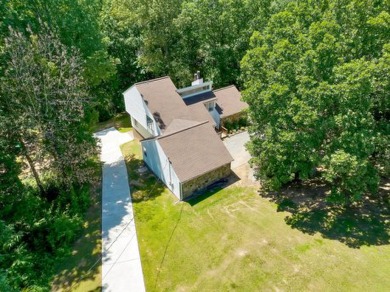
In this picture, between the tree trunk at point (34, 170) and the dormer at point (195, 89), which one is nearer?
the tree trunk at point (34, 170)

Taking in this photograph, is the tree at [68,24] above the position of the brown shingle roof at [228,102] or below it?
above

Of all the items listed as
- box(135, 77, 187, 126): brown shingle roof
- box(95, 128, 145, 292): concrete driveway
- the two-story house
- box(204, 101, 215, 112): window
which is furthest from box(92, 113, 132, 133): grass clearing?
box(204, 101, 215, 112): window

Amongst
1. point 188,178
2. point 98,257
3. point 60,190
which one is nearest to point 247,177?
point 188,178

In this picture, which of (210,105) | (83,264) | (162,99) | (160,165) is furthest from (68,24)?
(83,264)

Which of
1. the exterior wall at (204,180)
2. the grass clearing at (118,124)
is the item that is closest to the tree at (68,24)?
the grass clearing at (118,124)

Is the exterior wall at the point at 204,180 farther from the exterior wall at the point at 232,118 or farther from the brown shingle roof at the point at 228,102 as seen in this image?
the brown shingle roof at the point at 228,102

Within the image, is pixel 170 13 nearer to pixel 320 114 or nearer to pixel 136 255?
pixel 320 114

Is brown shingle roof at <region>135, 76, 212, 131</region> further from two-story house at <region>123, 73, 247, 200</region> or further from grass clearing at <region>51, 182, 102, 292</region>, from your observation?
grass clearing at <region>51, 182, 102, 292</region>
